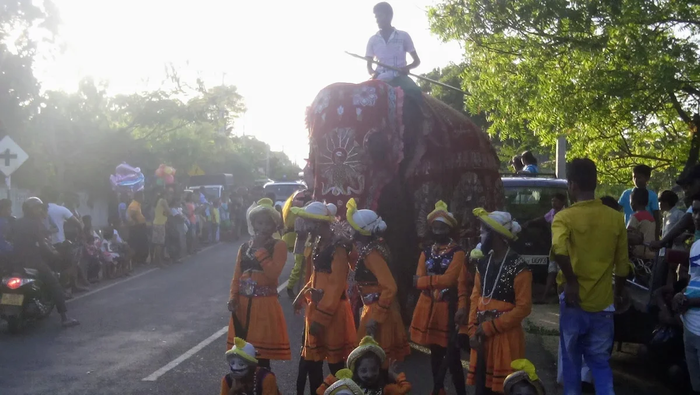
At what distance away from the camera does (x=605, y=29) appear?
10047 mm

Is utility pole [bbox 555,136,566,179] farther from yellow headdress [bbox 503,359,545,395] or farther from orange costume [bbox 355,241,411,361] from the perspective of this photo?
yellow headdress [bbox 503,359,545,395]

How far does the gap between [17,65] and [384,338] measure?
27.2 meters

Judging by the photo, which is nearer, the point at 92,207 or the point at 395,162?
the point at 395,162

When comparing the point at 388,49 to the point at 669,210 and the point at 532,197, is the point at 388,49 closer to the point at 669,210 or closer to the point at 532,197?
the point at 669,210

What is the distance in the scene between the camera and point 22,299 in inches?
435

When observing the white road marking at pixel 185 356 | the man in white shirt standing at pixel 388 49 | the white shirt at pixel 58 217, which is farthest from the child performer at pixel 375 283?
the white shirt at pixel 58 217

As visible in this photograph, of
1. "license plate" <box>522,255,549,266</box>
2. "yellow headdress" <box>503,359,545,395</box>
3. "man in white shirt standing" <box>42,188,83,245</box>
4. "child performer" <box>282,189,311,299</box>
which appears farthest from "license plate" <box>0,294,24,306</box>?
"yellow headdress" <box>503,359,545,395</box>

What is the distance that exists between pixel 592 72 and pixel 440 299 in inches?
176

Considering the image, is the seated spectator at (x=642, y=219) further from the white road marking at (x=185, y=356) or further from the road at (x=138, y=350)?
the white road marking at (x=185, y=356)

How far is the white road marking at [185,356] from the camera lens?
27.6ft

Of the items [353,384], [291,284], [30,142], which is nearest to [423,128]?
[291,284]

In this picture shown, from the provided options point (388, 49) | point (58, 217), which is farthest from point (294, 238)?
point (58, 217)

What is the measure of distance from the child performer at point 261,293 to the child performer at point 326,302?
23cm

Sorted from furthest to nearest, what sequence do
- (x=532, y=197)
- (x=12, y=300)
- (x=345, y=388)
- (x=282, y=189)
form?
(x=282, y=189)
(x=532, y=197)
(x=12, y=300)
(x=345, y=388)
